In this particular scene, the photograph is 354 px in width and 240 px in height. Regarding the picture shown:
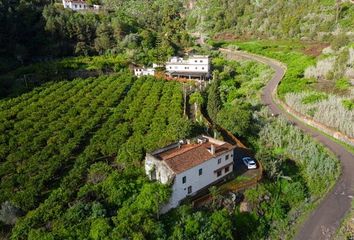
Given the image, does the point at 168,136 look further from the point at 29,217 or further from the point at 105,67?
the point at 105,67

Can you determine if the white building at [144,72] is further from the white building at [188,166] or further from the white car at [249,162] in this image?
the white car at [249,162]

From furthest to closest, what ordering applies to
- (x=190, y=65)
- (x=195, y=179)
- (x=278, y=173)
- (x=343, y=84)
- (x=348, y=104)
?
(x=190, y=65)
(x=343, y=84)
(x=348, y=104)
(x=278, y=173)
(x=195, y=179)

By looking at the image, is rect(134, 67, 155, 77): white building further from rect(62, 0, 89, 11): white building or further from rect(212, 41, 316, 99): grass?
rect(62, 0, 89, 11): white building

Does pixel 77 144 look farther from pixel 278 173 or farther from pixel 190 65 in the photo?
pixel 190 65

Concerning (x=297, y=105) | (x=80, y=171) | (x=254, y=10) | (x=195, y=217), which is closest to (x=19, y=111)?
(x=80, y=171)

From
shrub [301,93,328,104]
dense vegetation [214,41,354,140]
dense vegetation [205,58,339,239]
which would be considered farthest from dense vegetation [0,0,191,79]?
dense vegetation [205,58,339,239]

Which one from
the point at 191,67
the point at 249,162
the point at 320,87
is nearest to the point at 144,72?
the point at 191,67

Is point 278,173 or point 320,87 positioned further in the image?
point 320,87
